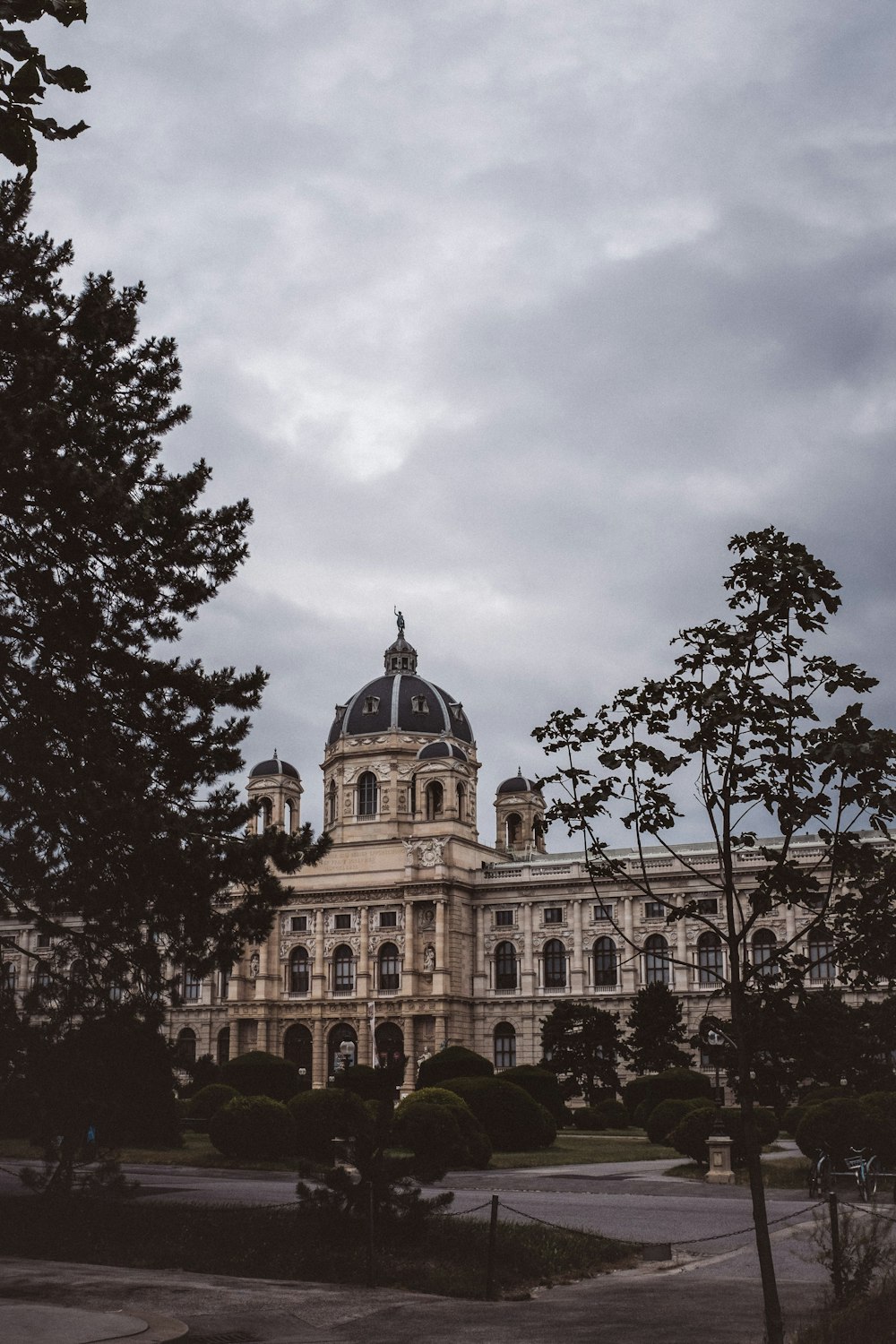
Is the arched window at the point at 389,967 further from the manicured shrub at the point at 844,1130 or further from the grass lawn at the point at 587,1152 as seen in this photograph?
the manicured shrub at the point at 844,1130

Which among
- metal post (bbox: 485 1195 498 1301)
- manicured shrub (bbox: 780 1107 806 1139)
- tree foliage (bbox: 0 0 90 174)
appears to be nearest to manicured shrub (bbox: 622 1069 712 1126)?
manicured shrub (bbox: 780 1107 806 1139)

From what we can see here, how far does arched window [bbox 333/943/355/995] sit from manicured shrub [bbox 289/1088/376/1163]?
158 feet

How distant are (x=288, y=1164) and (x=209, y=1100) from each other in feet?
51.4

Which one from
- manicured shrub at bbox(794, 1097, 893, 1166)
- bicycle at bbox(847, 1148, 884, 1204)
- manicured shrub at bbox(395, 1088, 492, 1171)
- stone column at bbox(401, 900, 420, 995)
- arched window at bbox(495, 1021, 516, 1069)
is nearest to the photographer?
bicycle at bbox(847, 1148, 884, 1204)

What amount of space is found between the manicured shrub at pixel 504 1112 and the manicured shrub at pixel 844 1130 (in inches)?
474

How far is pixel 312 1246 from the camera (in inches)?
647

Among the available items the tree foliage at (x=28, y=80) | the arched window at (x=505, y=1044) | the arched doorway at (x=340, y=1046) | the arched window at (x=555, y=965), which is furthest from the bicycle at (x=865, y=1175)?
the arched doorway at (x=340, y=1046)

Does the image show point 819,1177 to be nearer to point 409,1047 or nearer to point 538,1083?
point 538,1083

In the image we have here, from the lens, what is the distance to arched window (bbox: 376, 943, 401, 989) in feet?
275

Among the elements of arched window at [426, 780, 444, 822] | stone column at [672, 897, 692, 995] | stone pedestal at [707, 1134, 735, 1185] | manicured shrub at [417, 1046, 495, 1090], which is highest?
arched window at [426, 780, 444, 822]

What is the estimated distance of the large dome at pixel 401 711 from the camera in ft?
308

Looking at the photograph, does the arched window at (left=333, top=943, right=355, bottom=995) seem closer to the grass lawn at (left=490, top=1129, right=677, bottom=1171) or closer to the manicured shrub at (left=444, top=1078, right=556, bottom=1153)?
the grass lawn at (left=490, top=1129, right=677, bottom=1171)

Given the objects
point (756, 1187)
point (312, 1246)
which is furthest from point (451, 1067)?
point (756, 1187)

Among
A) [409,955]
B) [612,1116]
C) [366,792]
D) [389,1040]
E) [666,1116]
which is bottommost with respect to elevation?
[612,1116]
